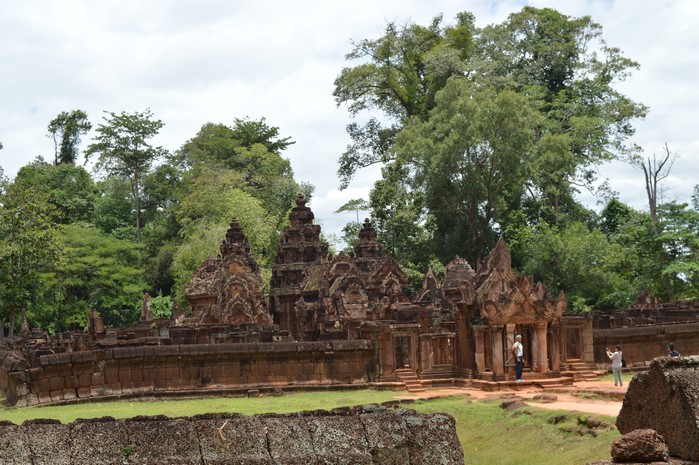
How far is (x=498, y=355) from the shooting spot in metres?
24.2

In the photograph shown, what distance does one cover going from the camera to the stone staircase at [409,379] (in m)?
24.6

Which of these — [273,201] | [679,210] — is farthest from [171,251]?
[679,210]

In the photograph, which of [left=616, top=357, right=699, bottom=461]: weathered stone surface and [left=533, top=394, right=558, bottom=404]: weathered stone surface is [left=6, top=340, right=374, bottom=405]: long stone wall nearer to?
[left=533, top=394, right=558, bottom=404]: weathered stone surface

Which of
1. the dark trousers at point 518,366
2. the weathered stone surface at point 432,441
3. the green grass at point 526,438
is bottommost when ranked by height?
the green grass at point 526,438

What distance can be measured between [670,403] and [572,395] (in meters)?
13.8

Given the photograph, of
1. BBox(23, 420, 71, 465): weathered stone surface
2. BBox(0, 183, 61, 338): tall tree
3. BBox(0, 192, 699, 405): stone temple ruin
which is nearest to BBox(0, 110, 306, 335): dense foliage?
BBox(0, 183, 61, 338): tall tree

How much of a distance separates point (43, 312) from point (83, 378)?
29.9m

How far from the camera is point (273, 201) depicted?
65625mm

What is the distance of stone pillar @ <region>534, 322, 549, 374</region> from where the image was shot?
2458cm

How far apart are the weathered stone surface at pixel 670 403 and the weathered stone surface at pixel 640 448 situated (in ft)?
0.77

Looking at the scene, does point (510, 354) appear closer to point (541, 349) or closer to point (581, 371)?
point (541, 349)

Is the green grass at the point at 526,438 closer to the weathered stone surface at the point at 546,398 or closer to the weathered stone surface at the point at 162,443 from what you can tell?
the weathered stone surface at the point at 546,398

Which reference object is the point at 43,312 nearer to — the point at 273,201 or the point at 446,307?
the point at 273,201

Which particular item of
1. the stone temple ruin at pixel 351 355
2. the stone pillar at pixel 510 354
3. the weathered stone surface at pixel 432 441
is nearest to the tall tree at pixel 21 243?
the stone temple ruin at pixel 351 355
